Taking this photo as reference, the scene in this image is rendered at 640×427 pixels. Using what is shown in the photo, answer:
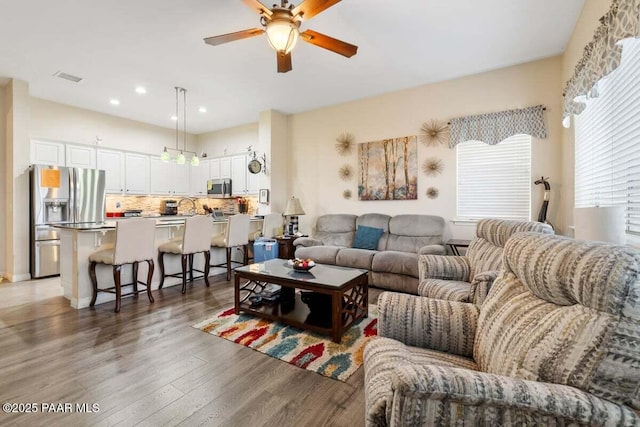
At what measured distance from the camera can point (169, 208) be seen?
21.9ft

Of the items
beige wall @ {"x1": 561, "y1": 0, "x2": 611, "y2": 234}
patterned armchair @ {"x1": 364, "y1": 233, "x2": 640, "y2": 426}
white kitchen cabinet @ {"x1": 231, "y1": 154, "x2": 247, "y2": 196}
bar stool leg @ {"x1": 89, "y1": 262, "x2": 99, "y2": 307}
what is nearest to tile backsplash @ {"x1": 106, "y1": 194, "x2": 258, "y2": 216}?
white kitchen cabinet @ {"x1": 231, "y1": 154, "x2": 247, "y2": 196}

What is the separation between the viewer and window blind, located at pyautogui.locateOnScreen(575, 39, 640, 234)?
5.81 feet

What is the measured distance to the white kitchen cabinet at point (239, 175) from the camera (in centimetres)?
629

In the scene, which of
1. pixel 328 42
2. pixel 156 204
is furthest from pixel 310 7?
pixel 156 204

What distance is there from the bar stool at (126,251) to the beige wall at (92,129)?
330 cm

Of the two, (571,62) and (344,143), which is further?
(344,143)

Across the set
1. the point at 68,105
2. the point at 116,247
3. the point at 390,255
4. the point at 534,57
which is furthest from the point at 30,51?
the point at 534,57

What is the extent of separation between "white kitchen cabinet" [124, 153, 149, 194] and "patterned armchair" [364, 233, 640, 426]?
6404 millimetres

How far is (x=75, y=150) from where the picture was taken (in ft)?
17.0

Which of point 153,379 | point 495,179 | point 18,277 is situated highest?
point 495,179

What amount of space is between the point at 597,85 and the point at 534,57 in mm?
1567

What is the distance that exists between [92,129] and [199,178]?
2221 millimetres

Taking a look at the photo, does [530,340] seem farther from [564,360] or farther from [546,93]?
[546,93]

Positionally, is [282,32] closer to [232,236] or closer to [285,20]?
[285,20]
